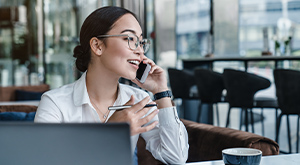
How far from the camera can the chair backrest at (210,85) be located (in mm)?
4613

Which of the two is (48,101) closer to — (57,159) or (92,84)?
(92,84)

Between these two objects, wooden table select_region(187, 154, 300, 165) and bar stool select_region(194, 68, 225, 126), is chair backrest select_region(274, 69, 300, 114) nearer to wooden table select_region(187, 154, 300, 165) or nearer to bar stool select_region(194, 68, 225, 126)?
bar stool select_region(194, 68, 225, 126)

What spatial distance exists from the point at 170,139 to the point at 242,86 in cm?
264

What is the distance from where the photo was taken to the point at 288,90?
3752 millimetres

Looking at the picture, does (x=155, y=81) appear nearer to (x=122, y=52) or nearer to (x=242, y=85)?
(x=122, y=52)

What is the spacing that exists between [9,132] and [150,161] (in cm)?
127

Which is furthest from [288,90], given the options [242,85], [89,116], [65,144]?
[65,144]

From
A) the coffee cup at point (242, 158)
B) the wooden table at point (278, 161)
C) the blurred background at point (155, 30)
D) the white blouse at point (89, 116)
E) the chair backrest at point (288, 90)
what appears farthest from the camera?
the blurred background at point (155, 30)

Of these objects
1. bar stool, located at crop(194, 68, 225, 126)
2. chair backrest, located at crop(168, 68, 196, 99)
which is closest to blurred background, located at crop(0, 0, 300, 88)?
chair backrest, located at crop(168, 68, 196, 99)

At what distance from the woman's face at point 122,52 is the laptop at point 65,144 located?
86 centimetres

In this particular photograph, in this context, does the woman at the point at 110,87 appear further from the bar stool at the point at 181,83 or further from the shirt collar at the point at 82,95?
the bar stool at the point at 181,83

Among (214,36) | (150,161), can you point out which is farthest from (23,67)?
(150,161)

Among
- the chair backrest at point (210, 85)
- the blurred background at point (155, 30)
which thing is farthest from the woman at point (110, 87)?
the blurred background at point (155, 30)

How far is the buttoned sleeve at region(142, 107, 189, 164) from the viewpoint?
160 cm
